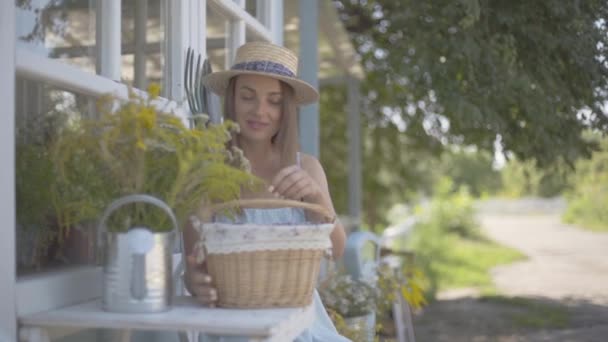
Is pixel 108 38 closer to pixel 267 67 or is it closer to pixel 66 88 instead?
pixel 66 88

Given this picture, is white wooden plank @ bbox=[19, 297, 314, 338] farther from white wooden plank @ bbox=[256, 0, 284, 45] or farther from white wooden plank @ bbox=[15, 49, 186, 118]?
white wooden plank @ bbox=[256, 0, 284, 45]

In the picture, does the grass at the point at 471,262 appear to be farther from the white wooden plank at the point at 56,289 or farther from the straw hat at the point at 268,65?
the white wooden plank at the point at 56,289

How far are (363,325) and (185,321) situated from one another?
2.17m

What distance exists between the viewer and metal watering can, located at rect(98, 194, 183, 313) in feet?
4.28

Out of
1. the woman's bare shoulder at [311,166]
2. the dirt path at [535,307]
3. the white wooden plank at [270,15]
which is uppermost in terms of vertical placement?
the white wooden plank at [270,15]

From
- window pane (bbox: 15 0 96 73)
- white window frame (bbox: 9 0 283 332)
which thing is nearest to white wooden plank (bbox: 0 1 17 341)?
white window frame (bbox: 9 0 283 332)

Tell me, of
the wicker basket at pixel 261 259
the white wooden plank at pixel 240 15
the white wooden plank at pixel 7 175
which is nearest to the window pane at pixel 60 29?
the white wooden plank at pixel 7 175

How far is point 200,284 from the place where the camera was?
144 centimetres

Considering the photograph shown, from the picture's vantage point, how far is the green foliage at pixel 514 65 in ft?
12.8

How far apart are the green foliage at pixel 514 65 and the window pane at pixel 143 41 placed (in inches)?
73.3

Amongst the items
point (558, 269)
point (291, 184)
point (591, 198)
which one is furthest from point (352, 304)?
point (591, 198)

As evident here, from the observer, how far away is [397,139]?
31.8ft

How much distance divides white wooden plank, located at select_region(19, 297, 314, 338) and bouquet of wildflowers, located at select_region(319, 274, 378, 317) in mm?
1973

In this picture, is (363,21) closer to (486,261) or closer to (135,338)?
(135,338)
